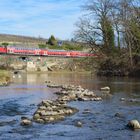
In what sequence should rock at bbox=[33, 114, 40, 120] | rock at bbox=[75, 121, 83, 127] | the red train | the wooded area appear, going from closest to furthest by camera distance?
rock at bbox=[75, 121, 83, 127]
rock at bbox=[33, 114, 40, 120]
the wooded area
the red train

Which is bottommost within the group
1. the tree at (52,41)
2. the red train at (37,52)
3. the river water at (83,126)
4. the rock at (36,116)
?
the river water at (83,126)

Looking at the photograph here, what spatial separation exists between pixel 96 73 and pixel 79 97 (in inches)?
1527

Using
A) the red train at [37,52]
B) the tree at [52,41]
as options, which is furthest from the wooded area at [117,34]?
the tree at [52,41]

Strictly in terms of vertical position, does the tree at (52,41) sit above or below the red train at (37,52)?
above

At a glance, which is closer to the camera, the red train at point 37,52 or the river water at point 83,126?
the river water at point 83,126

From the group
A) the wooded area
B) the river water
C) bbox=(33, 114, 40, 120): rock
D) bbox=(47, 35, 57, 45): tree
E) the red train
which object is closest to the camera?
the river water

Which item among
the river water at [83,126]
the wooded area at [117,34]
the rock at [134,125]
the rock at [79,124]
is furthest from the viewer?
the wooded area at [117,34]

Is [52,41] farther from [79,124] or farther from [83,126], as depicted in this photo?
[83,126]

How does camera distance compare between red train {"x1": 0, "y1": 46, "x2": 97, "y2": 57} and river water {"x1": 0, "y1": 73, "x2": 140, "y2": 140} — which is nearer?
river water {"x1": 0, "y1": 73, "x2": 140, "y2": 140}

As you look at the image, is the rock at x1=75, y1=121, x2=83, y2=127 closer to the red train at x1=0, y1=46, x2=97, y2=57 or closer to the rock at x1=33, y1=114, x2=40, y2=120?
the rock at x1=33, y1=114, x2=40, y2=120

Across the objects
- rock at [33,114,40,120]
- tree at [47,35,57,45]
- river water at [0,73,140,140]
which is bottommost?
river water at [0,73,140,140]

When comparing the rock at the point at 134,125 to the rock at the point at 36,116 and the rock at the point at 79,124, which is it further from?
the rock at the point at 36,116

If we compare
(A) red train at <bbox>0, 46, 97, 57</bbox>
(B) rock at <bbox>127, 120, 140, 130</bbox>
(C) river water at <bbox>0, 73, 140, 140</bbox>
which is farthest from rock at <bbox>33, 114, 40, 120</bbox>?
(A) red train at <bbox>0, 46, 97, 57</bbox>

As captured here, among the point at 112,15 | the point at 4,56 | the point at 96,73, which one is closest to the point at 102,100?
the point at 112,15
